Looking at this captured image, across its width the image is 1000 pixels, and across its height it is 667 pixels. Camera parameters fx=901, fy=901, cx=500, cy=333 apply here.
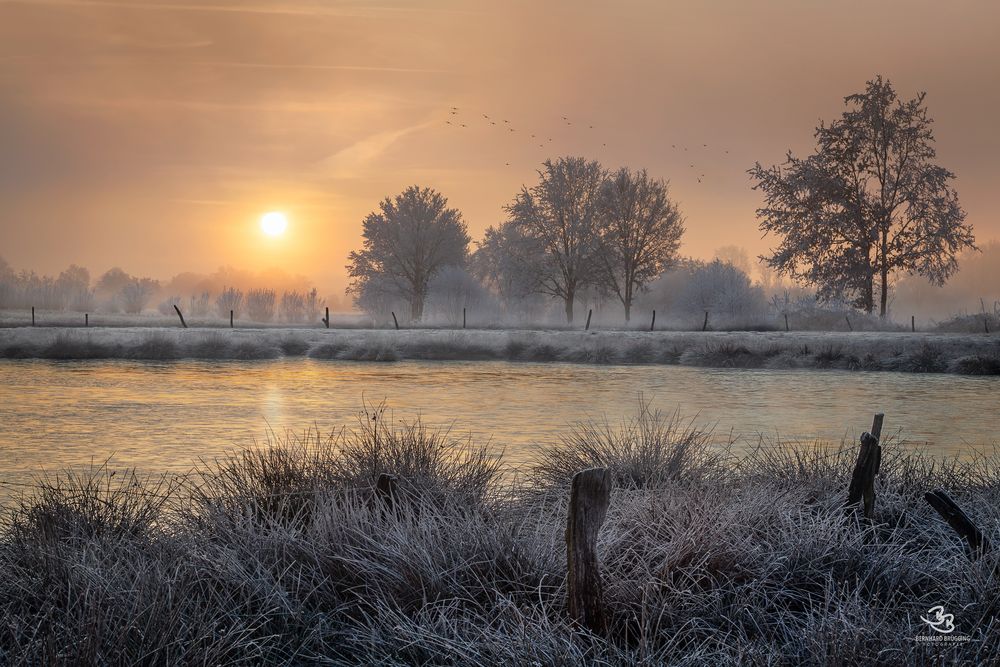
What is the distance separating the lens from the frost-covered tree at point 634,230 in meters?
48.8

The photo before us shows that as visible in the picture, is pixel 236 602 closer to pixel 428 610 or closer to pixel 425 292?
pixel 428 610

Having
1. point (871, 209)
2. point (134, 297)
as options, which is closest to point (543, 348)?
point (871, 209)

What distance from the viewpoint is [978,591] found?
15.3ft

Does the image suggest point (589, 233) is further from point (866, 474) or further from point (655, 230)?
point (866, 474)

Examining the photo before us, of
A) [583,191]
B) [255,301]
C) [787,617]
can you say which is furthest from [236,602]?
[255,301]

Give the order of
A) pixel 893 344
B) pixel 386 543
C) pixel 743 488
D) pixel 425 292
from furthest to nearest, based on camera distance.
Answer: pixel 425 292 → pixel 893 344 → pixel 743 488 → pixel 386 543

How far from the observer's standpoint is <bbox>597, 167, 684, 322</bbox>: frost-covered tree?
48.8 meters

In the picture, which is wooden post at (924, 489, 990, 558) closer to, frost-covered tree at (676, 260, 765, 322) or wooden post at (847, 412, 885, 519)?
wooden post at (847, 412, 885, 519)

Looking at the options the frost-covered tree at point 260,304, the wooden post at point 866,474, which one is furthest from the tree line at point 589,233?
the wooden post at point 866,474

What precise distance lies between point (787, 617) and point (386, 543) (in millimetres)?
2167

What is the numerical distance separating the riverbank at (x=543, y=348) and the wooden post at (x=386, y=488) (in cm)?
2109

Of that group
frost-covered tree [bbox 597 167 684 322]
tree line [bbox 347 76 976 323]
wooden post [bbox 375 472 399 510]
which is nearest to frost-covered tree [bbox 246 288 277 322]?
tree line [bbox 347 76 976 323]

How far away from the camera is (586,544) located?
13.2 feet

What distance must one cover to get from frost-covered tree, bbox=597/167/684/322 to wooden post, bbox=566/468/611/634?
4450 cm
